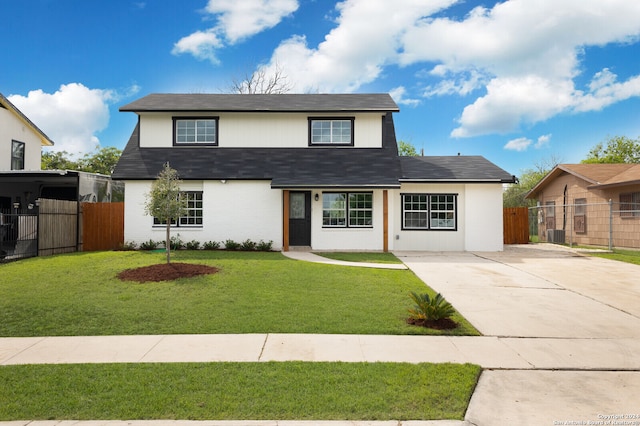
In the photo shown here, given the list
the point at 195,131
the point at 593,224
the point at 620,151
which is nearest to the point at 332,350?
the point at 195,131

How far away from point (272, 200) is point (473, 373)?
12.8m

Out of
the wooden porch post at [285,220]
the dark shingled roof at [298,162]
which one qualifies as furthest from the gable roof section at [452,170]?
the wooden porch post at [285,220]

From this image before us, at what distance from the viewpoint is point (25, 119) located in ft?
75.6

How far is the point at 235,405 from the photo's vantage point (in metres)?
3.68

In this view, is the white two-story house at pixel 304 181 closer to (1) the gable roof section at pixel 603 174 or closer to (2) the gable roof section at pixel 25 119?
(1) the gable roof section at pixel 603 174

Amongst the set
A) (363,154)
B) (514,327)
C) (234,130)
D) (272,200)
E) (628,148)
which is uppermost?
(628,148)

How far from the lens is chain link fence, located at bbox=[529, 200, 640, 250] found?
17.8 m

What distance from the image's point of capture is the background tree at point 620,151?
118ft

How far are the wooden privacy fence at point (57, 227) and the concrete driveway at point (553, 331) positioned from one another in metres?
13.5

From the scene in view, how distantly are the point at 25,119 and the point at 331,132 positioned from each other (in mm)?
18848

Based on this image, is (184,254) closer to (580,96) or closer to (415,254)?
(415,254)

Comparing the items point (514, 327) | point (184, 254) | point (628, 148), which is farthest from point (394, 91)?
point (628, 148)

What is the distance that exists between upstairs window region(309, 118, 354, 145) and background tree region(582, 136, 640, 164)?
3070cm

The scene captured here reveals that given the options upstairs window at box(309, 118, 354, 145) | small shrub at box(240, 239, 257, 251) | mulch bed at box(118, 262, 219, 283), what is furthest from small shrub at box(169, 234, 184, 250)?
upstairs window at box(309, 118, 354, 145)
